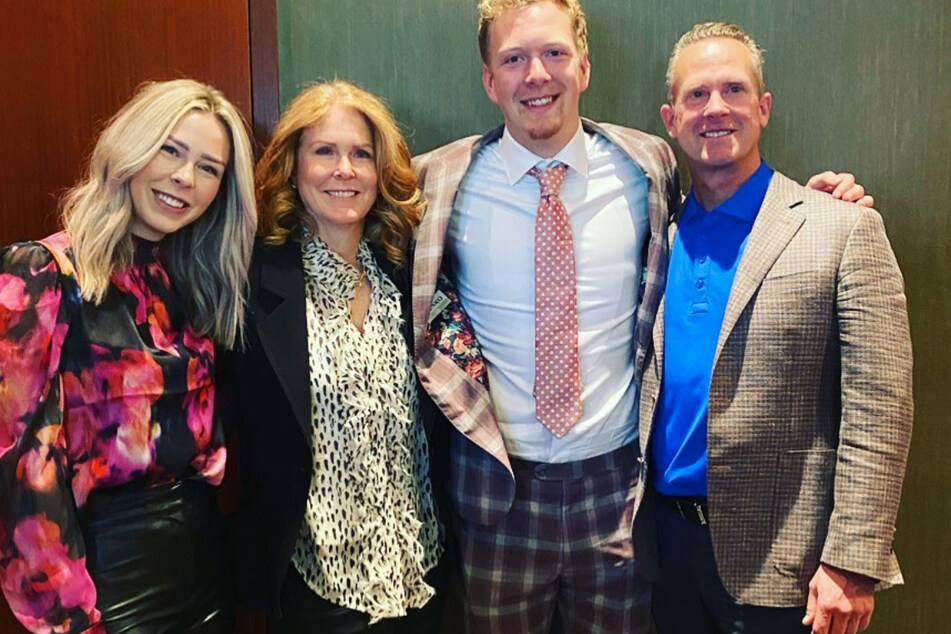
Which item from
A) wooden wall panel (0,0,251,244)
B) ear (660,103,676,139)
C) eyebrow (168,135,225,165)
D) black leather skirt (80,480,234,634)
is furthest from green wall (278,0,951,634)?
black leather skirt (80,480,234,634)

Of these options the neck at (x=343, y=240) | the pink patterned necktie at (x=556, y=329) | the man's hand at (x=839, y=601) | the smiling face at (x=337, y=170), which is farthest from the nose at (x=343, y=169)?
the man's hand at (x=839, y=601)

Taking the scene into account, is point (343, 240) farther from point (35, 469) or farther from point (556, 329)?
point (35, 469)

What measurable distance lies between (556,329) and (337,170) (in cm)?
62

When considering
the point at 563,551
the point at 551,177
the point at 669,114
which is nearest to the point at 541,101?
the point at 551,177

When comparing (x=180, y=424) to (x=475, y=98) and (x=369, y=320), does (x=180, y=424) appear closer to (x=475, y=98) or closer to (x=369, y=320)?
(x=369, y=320)

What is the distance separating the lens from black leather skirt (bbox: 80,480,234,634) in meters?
1.47

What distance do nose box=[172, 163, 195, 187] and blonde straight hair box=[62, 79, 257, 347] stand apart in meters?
0.06

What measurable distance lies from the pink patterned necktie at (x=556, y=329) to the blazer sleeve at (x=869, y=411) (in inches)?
22.3

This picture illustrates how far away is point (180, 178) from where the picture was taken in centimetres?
159

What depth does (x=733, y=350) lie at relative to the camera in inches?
60.8

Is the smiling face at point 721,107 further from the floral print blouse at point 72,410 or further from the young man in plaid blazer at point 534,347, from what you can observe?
the floral print blouse at point 72,410

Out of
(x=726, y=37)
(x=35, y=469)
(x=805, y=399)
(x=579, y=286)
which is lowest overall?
(x=35, y=469)

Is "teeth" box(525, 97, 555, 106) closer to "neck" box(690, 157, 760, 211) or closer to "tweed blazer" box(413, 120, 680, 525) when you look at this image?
"tweed blazer" box(413, 120, 680, 525)

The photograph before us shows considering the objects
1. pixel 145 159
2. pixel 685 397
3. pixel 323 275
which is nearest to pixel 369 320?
pixel 323 275
